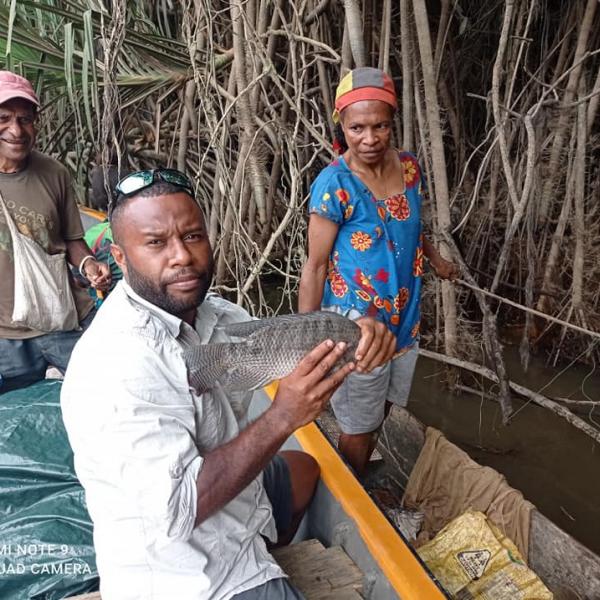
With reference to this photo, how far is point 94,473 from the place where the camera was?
3.36ft

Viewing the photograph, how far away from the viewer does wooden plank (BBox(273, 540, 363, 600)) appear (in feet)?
4.58

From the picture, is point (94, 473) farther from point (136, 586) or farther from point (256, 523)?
point (256, 523)

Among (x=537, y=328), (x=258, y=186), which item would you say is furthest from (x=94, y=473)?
(x=537, y=328)

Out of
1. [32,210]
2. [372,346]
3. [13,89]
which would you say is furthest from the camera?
[32,210]

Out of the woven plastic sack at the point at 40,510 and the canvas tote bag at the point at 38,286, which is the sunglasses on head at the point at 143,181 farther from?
the canvas tote bag at the point at 38,286

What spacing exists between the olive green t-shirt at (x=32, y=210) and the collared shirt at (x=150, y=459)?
1207 millimetres

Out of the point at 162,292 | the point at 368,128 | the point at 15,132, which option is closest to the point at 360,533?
the point at 162,292

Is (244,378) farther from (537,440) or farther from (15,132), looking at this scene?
(537,440)

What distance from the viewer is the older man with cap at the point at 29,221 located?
2062 mm

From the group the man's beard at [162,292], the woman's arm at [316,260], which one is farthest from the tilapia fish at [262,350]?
the woman's arm at [316,260]

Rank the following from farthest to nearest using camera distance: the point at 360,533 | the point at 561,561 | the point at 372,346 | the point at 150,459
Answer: the point at 561,561 < the point at 360,533 < the point at 372,346 < the point at 150,459

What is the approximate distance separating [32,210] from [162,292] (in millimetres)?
1296

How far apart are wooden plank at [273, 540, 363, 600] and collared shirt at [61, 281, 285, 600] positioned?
0.87ft

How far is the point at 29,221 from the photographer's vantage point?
7.08ft
